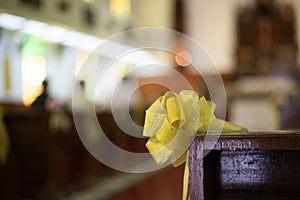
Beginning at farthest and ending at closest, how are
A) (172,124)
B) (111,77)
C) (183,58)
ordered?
(183,58), (111,77), (172,124)

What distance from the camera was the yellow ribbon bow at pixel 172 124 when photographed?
1087 mm

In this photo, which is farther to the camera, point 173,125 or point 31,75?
point 31,75

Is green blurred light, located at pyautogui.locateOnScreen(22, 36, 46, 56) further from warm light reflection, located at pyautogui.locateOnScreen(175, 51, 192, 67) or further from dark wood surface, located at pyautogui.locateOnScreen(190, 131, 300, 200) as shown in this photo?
dark wood surface, located at pyautogui.locateOnScreen(190, 131, 300, 200)

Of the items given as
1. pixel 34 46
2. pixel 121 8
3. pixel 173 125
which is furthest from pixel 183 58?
pixel 173 125

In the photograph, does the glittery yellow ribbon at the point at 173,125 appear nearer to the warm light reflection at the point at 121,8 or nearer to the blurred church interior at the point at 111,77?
the blurred church interior at the point at 111,77

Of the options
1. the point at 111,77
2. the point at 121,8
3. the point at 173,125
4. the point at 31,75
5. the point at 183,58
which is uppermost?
the point at 121,8

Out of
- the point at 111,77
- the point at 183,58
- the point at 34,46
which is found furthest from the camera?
→ the point at 183,58

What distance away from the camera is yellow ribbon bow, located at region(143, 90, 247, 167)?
1.09 meters

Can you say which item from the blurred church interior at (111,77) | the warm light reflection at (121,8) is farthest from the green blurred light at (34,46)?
the warm light reflection at (121,8)

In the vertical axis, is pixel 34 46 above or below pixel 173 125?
above

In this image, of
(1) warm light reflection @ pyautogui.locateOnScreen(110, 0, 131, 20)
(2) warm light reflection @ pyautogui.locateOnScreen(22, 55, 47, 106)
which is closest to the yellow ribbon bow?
(2) warm light reflection @ pyautogui.locateOnScreen(22, 55, 47, 106)

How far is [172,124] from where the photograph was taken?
109 centimetres

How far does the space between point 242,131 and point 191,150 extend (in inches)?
8.3

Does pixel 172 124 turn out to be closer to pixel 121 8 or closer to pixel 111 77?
pixel 111 77
